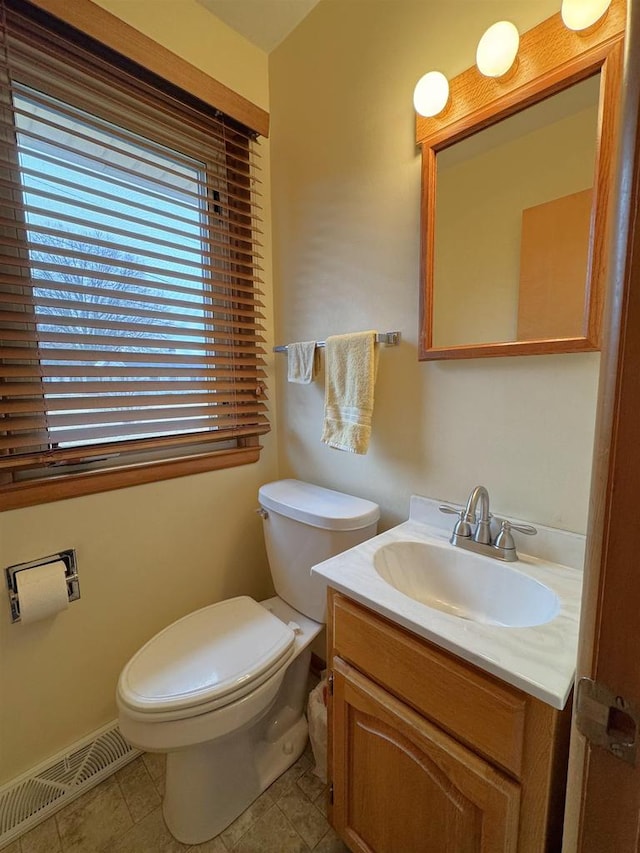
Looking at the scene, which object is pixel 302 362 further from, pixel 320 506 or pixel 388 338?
pixel 320 506

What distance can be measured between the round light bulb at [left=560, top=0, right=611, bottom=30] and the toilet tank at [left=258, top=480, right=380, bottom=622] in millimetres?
1222

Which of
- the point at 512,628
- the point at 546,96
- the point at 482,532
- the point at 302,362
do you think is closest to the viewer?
the point at 512,628

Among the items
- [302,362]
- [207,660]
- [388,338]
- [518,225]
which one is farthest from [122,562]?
[518,225]

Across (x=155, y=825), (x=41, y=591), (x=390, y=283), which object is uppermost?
(x=390, y=283)

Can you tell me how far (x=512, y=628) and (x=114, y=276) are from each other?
142 cm

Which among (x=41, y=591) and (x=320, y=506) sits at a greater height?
(x=320, y=506)

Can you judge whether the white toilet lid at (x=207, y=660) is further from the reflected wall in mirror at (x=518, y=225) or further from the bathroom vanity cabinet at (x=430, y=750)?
the reflected wall in mirror at (x=518, y=225)

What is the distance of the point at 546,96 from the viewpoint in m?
→ 0.84

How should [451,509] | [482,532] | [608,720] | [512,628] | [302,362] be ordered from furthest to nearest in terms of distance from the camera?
1. [302,362]
2. [451,509]
3. [482,532]
4. [512,628]
5. [608,720]

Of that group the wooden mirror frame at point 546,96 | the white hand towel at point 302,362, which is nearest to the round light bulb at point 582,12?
the wooden mirror frame at point 546,96

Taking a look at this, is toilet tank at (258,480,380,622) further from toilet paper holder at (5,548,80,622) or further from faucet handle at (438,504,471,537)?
toilet paper holder at (5,548,80,622)

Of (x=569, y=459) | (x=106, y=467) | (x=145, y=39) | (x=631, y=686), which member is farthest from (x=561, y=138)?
(x=106, y=467)

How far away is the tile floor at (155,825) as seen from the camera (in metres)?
1.03

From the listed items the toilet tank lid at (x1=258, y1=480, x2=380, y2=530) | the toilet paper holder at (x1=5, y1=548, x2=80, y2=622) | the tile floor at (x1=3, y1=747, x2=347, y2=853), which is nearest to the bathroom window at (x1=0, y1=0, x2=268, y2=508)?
the toilet paper holder at (x1=5, y1=548, x2=80, y2=622)
